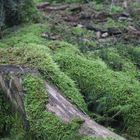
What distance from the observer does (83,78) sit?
238 inches

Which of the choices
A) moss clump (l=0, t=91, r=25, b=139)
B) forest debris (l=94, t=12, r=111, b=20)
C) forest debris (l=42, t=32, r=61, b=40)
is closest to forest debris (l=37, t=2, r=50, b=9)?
forest debris (l=94, t=12, r=111, b=20)

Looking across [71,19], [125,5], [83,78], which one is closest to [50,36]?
[71,19]

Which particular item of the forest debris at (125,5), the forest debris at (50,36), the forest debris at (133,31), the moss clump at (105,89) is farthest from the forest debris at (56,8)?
the moss clump at (105,89)

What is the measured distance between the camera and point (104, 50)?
719 cm

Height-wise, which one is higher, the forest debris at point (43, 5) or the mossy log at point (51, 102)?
the mossy log at point (51, 102)

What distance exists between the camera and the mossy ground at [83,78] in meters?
4.70

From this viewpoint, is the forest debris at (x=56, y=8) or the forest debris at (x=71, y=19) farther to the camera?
the forest debris at (x=56, y=8)

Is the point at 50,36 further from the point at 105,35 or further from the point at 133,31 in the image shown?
the point at 133,31

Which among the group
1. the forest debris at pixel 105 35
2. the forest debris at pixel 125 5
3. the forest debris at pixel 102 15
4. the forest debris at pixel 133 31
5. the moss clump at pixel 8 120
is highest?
the moss clump at pixel 8 120

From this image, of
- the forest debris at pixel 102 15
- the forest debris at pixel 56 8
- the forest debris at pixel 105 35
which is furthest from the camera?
the forest debris at pixel 56 8

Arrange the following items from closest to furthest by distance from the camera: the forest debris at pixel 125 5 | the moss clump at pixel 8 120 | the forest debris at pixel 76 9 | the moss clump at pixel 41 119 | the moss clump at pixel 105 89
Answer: the moss clump at pixel 41 119 < the moss clump at pixel 8 120 < the moss clump at pixel 105 89 < the forest debris at pixel 76 9 < the forest debris at pixel 125 5

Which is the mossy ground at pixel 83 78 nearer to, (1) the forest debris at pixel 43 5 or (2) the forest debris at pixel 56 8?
(2) the forest debris at pixel 56 8

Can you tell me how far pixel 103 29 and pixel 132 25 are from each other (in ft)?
3.00

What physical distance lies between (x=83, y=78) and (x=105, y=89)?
402mm
